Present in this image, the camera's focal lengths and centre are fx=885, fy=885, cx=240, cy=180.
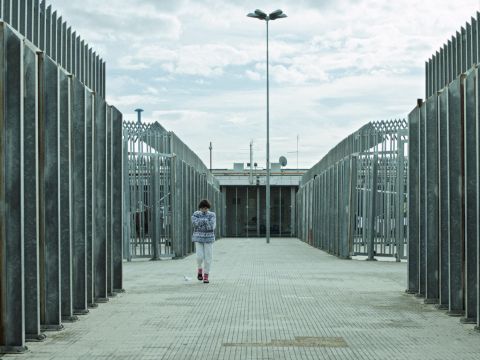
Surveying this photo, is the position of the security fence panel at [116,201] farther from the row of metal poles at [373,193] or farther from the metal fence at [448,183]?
the row of metal poles at [373,193]

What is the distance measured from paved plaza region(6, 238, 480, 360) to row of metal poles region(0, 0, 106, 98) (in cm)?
325

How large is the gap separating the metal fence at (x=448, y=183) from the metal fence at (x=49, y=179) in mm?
4723

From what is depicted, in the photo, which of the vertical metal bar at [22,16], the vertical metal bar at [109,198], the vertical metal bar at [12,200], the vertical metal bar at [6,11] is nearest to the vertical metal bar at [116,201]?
the vertical metal bar at [109,198]

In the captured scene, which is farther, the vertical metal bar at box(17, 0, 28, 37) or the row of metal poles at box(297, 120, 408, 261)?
the row of metal poles at box(297, 120, 408, 261)

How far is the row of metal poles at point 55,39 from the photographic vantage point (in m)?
9.09

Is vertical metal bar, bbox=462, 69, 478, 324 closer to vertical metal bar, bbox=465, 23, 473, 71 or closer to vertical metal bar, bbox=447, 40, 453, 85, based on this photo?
vertical metal bar, bbox=465, 23, 473, 71

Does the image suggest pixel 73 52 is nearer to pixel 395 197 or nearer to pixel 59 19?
pixel 59 19

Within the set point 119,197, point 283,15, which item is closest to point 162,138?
point 119,197

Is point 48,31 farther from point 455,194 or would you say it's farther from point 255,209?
point 255,209

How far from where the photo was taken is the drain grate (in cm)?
885

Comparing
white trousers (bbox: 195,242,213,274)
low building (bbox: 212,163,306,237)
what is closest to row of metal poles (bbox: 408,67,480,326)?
white trousers (bbox: 195,242,213,274)

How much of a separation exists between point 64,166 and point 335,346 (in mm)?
4059

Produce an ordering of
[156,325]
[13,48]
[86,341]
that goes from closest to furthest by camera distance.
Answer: [13,48], [86,341], [156,325]

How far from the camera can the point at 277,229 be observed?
64812 millimetres
